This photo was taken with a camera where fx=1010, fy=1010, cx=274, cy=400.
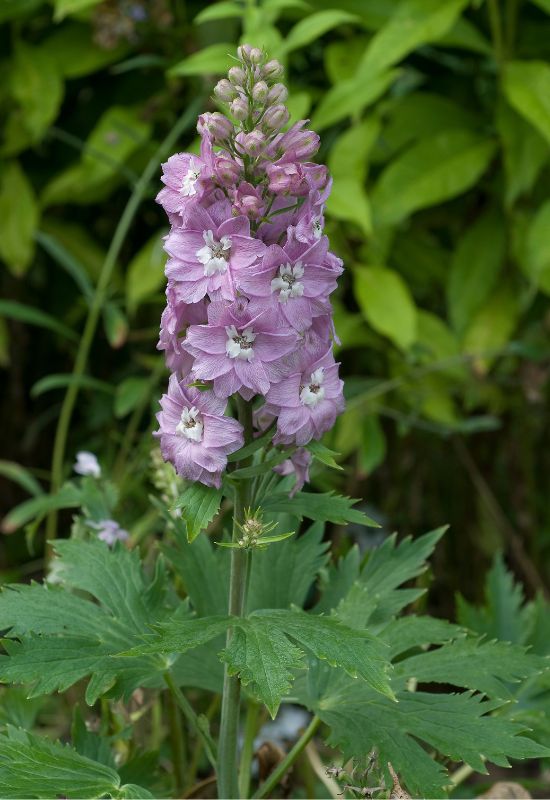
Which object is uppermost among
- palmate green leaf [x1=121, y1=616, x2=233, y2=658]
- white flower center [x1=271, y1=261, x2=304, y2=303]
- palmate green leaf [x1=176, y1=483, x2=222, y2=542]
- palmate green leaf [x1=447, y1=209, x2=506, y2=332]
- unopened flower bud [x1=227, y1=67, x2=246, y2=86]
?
unopened flower bud [x1=227, y1=67, x2=246, y2=86]

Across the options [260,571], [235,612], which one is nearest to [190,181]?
[235,612]

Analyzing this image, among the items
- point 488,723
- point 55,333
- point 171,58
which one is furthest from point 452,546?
point 488,723

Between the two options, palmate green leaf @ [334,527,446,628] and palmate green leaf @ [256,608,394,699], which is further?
palmate green leaf @ [334,527,446,628]

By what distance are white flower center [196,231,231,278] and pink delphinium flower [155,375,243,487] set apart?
0.46 ft

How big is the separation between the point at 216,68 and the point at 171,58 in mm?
629

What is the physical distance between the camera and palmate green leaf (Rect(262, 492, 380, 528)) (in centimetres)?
119

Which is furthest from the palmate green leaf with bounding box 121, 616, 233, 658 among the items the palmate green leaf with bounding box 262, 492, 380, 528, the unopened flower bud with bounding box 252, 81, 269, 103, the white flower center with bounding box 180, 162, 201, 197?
the unopened flower bud with bounding box 252, 81, 269, 103

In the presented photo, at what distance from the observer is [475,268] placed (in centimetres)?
247

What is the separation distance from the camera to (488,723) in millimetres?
1238

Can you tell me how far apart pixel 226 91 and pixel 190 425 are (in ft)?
1.27

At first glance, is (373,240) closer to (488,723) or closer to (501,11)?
(501,11)

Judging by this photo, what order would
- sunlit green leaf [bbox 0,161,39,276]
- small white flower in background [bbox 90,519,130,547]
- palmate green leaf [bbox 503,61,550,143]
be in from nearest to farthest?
1. small white flower in background [bbox 90,519,130,547]
2. palmate green leaf [bbox 503,61,550,143]
3. sunlit green leaf [bbox 0,161,39,276]

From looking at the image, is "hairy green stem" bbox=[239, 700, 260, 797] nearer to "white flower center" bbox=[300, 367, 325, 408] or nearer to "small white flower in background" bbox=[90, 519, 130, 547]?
"small white flower in background" bbox=[90, 519, 130, 547]

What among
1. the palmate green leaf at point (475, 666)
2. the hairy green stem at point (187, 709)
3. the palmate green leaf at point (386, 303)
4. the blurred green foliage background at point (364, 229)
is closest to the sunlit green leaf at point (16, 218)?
the blurred green foliage background at point (364, 229)
